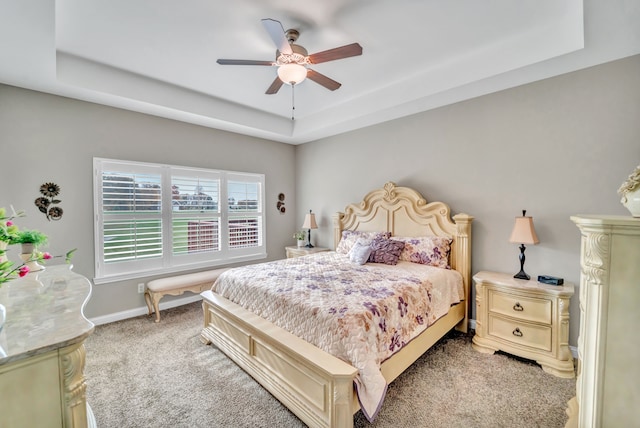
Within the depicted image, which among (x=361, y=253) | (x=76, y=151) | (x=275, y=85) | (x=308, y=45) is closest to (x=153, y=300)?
(x=76, y=151)

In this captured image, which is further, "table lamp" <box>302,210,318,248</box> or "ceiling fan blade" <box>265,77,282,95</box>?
"table lamp" <box>302,210,318,248</box>

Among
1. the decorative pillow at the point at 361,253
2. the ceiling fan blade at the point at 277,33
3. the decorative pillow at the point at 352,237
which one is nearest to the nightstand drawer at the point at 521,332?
the decorative pillow at the point at 361,253

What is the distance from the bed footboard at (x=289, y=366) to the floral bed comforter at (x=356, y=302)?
0.08 meters

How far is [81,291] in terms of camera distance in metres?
1.60

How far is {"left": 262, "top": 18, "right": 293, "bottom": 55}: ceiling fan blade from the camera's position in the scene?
5.89 feet

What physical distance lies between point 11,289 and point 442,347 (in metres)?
3.45

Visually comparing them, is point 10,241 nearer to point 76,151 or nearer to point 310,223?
point 76,151

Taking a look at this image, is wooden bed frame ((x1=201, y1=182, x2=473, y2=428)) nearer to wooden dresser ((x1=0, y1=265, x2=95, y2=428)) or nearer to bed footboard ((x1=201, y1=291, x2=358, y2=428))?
bed footboard ((x1=201, y1=291, x2=358, y2=428))

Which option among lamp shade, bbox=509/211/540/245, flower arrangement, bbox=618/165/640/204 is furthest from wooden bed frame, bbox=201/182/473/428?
flower arrangement, bbox=618/165/640/204

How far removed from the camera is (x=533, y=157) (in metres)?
2.77

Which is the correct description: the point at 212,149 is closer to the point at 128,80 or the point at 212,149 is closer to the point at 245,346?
the point at 128,80

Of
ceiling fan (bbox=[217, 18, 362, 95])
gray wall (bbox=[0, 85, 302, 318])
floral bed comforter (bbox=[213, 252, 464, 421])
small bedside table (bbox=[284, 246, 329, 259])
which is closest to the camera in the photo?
floral bed comforter (bbox=[213, 252, 464, 421])

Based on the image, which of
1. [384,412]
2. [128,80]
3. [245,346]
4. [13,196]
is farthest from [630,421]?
[13,196]

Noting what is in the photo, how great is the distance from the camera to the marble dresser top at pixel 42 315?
958 mm
